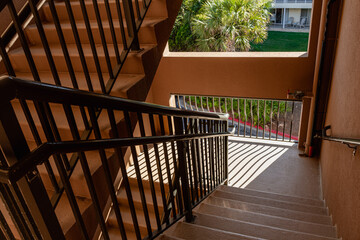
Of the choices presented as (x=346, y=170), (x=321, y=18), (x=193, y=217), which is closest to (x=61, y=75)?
(x=193, y=217)

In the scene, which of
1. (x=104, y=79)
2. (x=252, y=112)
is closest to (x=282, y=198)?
(x=104, y=79)

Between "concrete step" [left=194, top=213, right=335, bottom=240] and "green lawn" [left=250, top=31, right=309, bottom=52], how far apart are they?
12726 millimetres

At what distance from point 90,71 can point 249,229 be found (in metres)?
1.85

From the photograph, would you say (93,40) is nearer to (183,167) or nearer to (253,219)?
(183,167)

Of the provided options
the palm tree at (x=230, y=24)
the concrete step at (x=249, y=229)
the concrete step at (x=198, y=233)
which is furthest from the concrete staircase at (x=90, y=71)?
the palm tree at (x=230, y=24)

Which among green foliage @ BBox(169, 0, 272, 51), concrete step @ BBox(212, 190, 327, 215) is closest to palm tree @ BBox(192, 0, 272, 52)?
green foliage @ BBox(169, 0, 272, 51)

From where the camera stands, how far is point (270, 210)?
9.52ft

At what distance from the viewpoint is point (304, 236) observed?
7.13ft

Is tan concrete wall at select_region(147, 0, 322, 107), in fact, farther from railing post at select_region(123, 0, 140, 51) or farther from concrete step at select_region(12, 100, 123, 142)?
concrete step at select_region(12, 100, 123, 142)

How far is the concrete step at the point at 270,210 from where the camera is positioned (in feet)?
9.05

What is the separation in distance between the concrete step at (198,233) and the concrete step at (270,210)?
724 millimetres

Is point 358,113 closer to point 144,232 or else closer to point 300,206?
point 300,206

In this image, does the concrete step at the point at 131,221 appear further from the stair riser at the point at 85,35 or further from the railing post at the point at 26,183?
the railing post at the point at 26,183

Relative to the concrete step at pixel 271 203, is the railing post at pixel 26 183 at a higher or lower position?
higher
